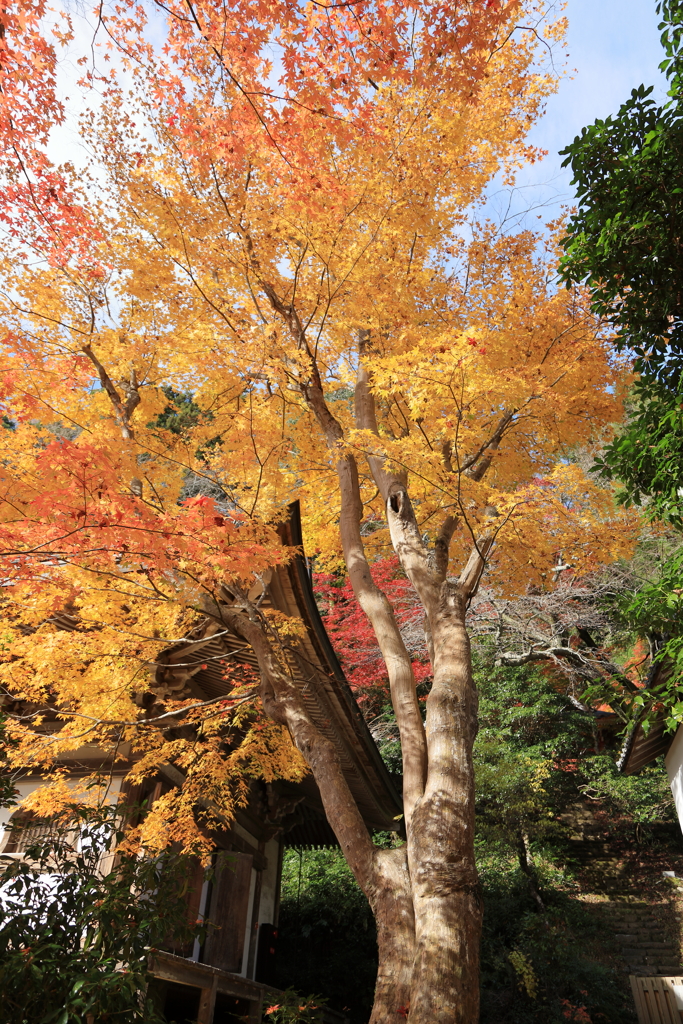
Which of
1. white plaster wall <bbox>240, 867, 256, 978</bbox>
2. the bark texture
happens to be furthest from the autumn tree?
white plaster wall <bbox>240, 867, 256, 978</bbox>

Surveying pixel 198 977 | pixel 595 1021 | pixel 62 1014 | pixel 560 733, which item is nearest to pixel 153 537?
pixel 62 1014

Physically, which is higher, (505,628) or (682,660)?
(505,628)

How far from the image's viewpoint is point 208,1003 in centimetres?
709

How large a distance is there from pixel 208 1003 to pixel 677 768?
20.3ft

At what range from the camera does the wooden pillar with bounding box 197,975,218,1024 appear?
6.94 metres

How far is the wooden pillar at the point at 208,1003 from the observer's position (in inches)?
273

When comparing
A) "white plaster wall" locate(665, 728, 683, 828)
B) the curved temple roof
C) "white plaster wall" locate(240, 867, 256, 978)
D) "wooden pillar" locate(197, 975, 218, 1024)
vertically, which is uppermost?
the curved temple roof

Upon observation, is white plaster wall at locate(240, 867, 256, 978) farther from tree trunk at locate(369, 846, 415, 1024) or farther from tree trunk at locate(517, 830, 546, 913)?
tree trunk at locate(517, 830, 546, 913)

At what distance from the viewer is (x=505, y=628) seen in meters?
16.9

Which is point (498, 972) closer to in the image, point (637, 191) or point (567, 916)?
point (567, 916)

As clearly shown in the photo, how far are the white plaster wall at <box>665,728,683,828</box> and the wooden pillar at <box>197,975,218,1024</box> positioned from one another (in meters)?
5.78

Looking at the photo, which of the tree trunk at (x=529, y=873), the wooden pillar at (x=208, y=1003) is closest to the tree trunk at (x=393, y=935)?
the wooden pillar at (x=208, y=1003)

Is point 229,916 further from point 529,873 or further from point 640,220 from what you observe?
point 640,220

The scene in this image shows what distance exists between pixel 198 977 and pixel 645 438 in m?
7.54
